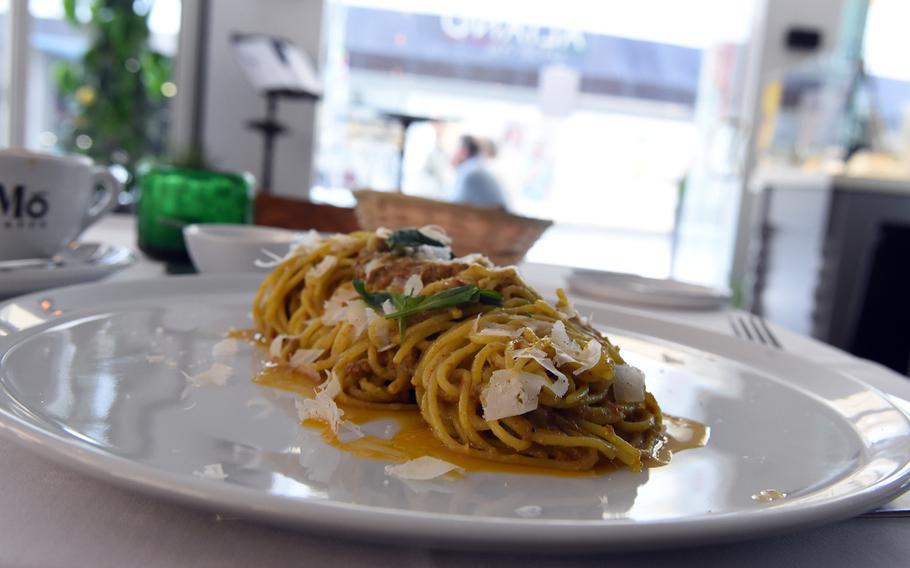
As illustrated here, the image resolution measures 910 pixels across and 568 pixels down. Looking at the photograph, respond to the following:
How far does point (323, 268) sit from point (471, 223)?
41cm

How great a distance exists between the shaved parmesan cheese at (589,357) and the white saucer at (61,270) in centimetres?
70

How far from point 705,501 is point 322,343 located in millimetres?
492

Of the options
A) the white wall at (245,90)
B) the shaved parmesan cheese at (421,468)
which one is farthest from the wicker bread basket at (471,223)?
the white wall at (245,90)

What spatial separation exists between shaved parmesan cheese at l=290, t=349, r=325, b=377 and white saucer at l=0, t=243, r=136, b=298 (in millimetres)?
361

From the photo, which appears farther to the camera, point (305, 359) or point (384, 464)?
point (305, 359)

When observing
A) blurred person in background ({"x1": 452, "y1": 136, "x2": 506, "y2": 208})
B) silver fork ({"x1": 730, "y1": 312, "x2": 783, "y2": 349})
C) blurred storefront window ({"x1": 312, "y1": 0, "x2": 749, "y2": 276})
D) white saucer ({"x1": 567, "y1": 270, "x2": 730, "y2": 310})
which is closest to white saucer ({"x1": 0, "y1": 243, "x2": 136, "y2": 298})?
white saucer ({"x1": 567, "y1": 270, "x2": 730, "y2": 310})

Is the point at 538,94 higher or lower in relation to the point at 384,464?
higher

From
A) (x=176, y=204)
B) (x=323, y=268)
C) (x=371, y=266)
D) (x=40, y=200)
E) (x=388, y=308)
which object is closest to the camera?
(x=388, y=308)

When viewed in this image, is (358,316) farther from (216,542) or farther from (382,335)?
(216,542)

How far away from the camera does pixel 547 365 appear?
63 centimetres

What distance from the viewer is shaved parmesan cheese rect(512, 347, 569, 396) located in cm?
63

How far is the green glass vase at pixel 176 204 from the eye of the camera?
1450mm

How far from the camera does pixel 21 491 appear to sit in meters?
0.48

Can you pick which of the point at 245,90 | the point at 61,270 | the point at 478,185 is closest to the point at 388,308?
the point at 61,270
